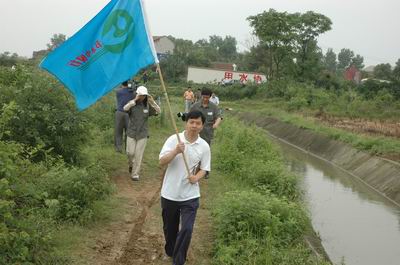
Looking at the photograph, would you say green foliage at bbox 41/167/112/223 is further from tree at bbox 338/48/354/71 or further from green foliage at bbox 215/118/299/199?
tree at bbox 338/48/354/71

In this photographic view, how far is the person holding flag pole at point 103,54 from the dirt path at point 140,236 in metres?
1.72

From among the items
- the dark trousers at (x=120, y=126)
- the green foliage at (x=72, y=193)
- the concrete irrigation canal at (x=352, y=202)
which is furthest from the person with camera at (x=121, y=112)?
the concrete irrigation canal at (x=352, y=202)

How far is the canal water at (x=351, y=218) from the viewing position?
9352 mm

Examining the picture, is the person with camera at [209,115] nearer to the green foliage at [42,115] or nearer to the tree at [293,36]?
the green foliage at [42,115]

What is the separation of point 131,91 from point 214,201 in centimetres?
272

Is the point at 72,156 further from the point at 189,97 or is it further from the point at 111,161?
the point at 189,97

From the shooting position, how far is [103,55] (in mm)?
5832

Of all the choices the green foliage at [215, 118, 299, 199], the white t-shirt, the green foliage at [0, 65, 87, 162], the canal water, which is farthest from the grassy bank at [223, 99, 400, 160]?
the white t-shirt

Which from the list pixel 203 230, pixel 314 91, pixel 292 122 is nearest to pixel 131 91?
pixel 203 230

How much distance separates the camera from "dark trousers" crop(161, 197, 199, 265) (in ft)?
16.6

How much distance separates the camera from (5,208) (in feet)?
14.0

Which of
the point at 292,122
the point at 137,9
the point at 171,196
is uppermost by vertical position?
the point at 137,9

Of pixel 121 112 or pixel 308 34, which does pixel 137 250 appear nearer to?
pixel 121 112

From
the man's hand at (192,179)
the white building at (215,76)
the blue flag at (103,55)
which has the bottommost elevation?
the white building at (215,76)
